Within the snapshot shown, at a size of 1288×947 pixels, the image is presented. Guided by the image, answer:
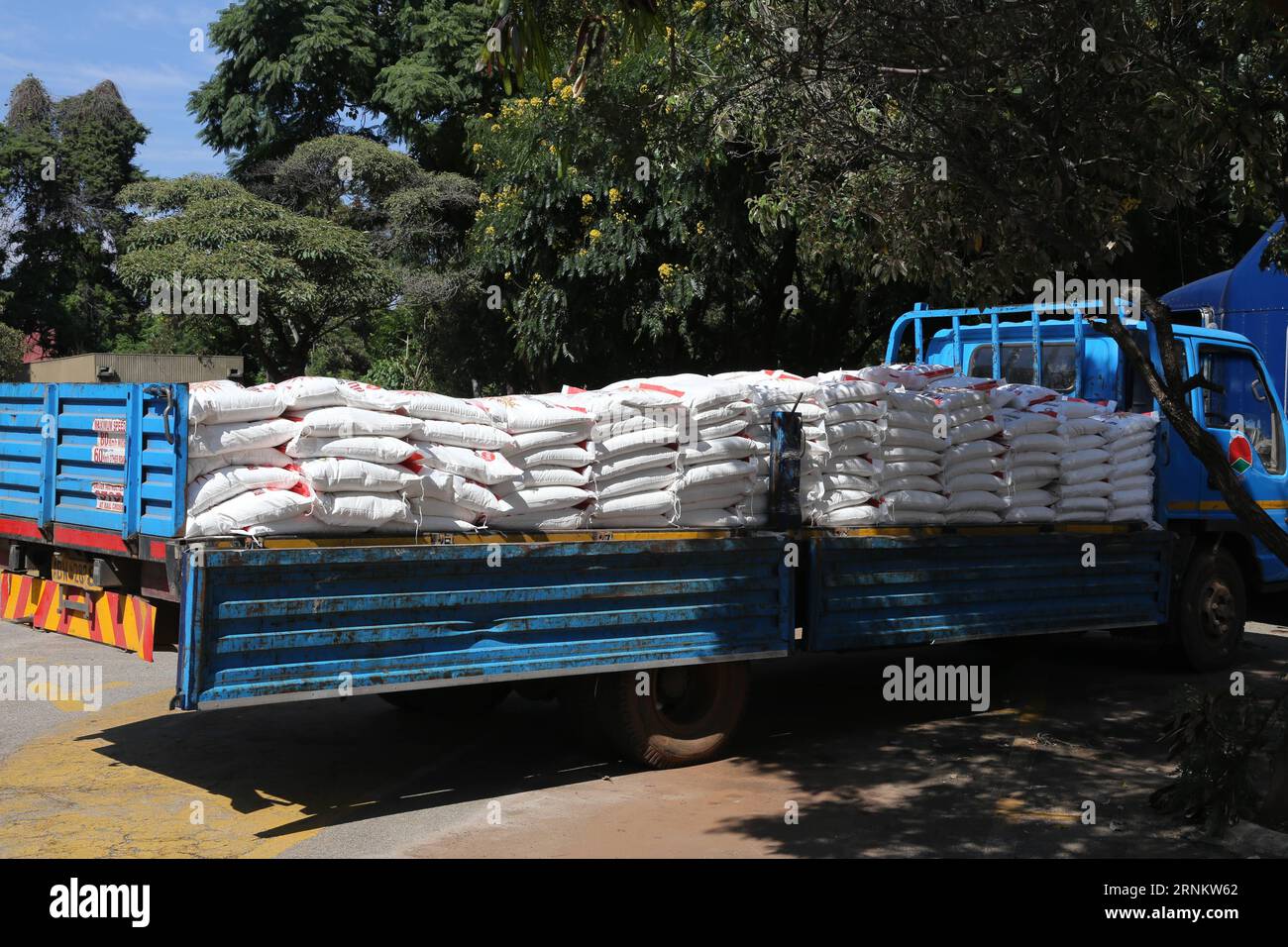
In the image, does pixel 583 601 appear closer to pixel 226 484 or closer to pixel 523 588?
pixel 523 588

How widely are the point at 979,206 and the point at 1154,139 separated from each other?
1185 millimetres

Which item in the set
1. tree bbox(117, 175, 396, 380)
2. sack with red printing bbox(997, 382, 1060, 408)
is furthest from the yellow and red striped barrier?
tree bbox(117, 175, 396, 380)

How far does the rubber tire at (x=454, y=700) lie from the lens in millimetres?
7047

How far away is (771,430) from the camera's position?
7.08m

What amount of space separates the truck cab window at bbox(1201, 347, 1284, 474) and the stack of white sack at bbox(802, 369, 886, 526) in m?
3.57

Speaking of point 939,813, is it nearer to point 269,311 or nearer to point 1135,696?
point 1135,696

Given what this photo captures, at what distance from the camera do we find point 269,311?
23344 mm

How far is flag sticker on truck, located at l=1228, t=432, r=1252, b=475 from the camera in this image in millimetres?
9758

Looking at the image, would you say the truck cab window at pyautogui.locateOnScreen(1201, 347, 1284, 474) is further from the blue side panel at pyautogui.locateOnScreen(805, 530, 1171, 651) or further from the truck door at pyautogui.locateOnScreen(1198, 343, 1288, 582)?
the blue side panel at pyautogui.locateOnScreen(805, 530, 1171, 651)

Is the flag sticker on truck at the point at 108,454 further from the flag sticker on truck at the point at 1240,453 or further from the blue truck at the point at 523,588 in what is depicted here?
the flag sticker on truck at the point at 1240,453

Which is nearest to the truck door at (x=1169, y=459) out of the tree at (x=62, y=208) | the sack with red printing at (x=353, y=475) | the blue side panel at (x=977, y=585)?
the blue side panel at (x=977, y=585)

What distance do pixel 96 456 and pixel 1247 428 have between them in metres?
8.37
